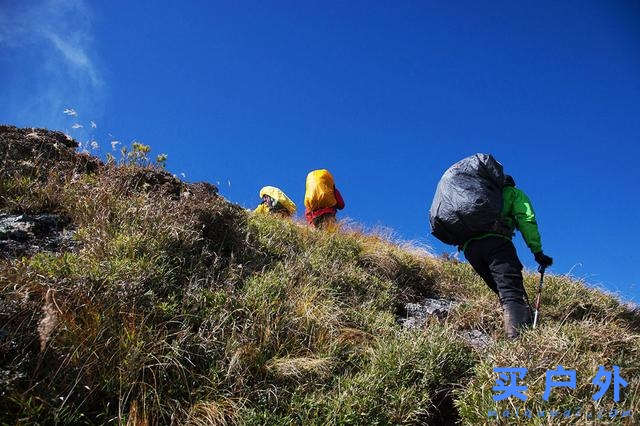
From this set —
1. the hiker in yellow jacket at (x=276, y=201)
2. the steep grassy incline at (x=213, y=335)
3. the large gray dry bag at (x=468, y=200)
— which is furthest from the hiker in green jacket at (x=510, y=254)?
the hiker in yellow jacket at (x=276, y=201)

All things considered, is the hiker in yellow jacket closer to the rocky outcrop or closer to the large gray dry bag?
the rocky outcrop

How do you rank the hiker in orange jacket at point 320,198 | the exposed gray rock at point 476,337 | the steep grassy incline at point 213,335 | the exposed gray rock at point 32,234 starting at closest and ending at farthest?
1. the steep grassy incline at point 213,335
2. the exposed gray rock at point 32,234
3. the exposed gray rock at point 476,337
4. the hiker in orange jacket at point 320,198

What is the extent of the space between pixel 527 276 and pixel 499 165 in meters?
3.51

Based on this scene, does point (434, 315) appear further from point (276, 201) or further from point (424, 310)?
point (276, 201)

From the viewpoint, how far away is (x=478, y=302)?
235 inches

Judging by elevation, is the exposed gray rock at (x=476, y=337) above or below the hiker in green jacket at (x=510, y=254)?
below

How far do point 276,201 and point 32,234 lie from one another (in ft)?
24.6

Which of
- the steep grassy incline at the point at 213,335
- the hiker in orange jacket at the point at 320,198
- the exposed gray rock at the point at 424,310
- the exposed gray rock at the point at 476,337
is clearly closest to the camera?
the steep grassy incline at the point at 213,335

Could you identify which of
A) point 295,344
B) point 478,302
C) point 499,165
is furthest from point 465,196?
point 295,344

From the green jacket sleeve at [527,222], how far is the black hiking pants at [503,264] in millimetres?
193

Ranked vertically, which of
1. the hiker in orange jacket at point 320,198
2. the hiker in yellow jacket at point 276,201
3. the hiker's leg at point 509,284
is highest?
the hiker in yellow jacket at point 276,201

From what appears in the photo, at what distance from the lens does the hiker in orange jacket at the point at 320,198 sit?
32.0 ft

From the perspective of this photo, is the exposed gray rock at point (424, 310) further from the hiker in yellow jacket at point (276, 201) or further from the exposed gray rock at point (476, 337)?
the hiker in yellow jacket at point (276, 201)

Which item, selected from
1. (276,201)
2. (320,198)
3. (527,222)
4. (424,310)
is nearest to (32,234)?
(424,310)
